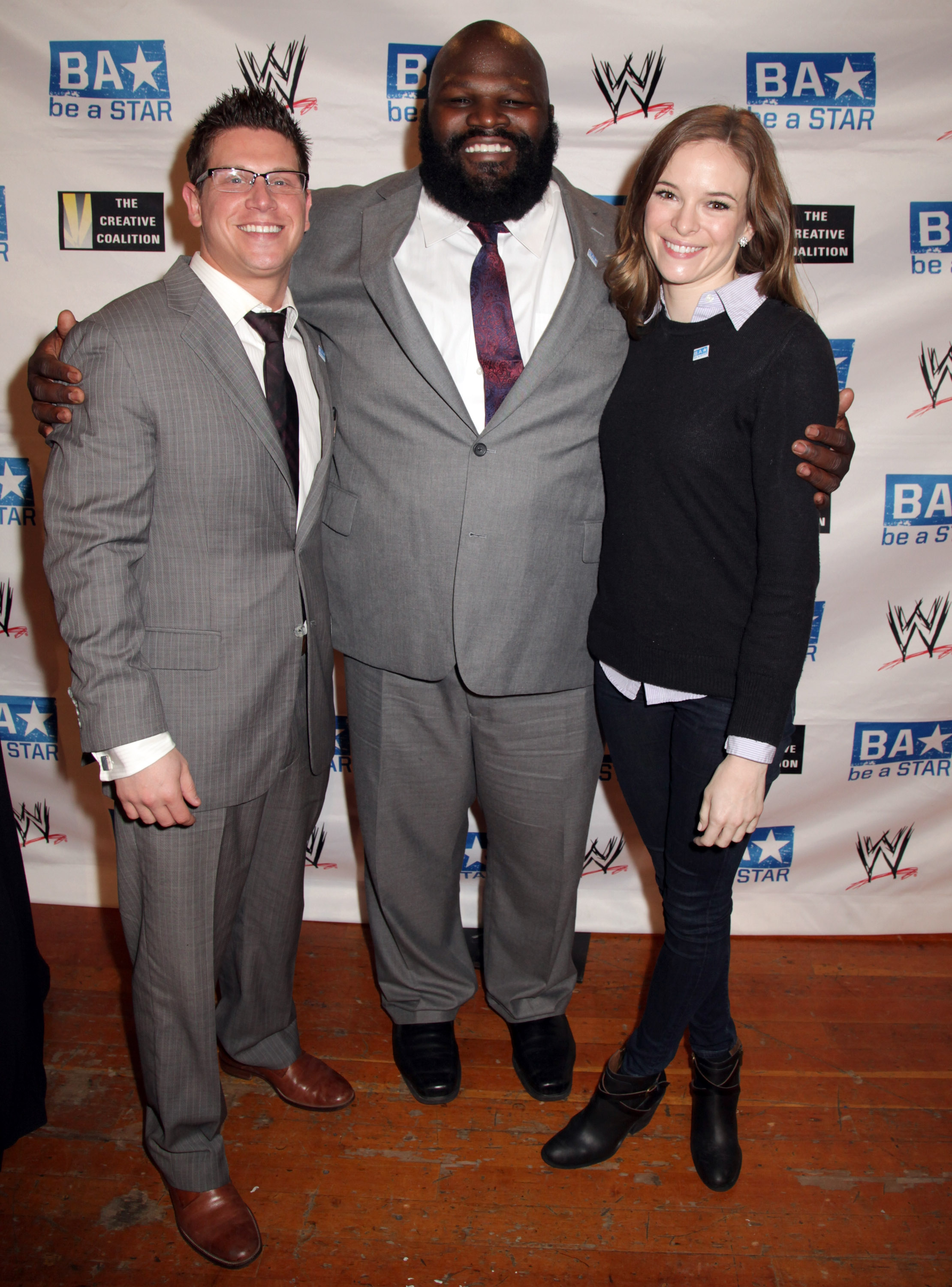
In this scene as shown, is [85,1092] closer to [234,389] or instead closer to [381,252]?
[234,389]

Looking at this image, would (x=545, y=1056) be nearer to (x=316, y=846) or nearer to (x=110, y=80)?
(x=316, y=846)

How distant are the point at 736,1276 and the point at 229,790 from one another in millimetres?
1202

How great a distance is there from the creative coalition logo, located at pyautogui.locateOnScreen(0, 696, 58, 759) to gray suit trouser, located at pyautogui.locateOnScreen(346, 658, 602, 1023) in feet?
3.68

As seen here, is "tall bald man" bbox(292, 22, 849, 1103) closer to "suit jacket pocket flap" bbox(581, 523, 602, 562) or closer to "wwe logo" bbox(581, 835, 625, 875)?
"suit jacket pocket flap" bbox(581, 523, 602, 562)

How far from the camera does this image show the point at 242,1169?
168 centimetres

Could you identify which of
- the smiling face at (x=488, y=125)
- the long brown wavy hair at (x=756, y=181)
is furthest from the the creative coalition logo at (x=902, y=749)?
the smiling face at (x=488, y=125)

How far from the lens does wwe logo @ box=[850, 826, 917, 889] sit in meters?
2.51

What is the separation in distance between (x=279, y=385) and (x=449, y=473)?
0.33 meters

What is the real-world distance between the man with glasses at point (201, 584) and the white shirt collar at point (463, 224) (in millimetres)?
248

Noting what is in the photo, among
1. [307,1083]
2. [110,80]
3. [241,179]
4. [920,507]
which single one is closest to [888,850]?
[920,507]

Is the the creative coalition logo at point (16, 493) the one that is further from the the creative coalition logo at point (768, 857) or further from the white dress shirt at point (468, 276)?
the the creative coalition logo at point (768, 857)

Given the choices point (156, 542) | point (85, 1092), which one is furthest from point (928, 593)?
point (85, 1092)

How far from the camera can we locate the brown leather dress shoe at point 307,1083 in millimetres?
1814

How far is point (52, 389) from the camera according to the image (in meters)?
1.33
